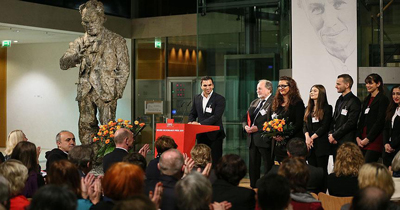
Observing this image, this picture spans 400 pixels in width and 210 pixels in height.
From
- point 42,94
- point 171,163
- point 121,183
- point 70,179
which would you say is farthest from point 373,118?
point 42,94

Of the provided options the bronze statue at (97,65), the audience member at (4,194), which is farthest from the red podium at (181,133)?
the audience member at (4,194)

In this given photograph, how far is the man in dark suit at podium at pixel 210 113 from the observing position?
26.2 feet

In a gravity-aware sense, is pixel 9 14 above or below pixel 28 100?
above

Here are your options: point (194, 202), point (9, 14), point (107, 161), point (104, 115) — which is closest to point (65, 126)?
point (9, 14)

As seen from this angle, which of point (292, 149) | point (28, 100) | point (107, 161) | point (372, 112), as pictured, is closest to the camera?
point (292, 149)

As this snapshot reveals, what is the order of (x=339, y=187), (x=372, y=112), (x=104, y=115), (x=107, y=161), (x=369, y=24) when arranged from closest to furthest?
(x=339, y=187) → (x=107, y=161) → (x=372, y=112) → (x=369, y=24) → (x=104, y=115)

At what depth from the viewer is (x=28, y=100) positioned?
1720cm

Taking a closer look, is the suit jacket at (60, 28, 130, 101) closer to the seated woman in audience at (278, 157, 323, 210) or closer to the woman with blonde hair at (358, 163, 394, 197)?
the seated woman in audience at (278, 157, 323, 210)

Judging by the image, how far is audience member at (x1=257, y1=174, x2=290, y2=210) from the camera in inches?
134

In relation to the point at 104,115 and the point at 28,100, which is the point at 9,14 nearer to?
the point at 104,115

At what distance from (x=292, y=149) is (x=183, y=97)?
10.8m

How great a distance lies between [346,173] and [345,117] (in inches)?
91.4

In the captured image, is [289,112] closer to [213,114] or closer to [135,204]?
[213,114]

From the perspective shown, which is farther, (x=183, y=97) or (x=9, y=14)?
(x=183, y=97)
